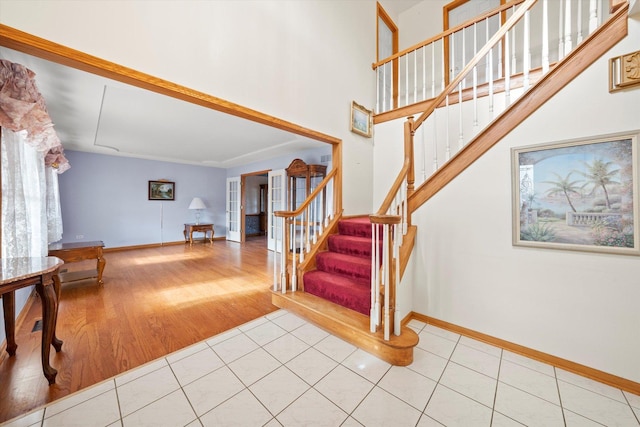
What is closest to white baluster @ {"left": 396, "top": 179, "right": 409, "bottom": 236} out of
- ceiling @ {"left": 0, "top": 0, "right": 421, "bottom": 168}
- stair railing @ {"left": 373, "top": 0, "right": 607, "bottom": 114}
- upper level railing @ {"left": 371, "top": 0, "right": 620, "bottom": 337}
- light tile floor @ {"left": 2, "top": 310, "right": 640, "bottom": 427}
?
upper level railing @ {"left": 371, "top": 0, "right": 620, "bottom": 337}

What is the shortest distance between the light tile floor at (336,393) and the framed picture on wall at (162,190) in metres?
5.98

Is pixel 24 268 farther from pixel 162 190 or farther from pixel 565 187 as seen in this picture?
pixel 162 190

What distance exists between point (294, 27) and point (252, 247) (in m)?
5.08

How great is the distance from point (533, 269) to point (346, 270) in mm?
1644

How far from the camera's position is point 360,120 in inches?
141

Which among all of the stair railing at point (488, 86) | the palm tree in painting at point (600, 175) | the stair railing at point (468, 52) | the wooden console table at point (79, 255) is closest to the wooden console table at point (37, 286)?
the wooden console table at point (79, 255)

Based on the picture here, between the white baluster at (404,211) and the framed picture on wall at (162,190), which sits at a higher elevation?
the framed picture on wall at (162,190)

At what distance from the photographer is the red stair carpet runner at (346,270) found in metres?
2.32

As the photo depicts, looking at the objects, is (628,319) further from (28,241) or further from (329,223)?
(28,241)

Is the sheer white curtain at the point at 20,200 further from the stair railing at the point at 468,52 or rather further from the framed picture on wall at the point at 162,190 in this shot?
the stair railing at the point at 468,52

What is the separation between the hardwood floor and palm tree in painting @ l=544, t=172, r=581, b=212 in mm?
2818

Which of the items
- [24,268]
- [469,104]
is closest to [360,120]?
[469,104]

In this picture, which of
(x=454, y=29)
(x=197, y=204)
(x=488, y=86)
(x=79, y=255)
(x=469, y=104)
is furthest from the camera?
(x=197, y=204)

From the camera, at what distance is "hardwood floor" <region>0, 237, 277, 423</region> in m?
1.61
